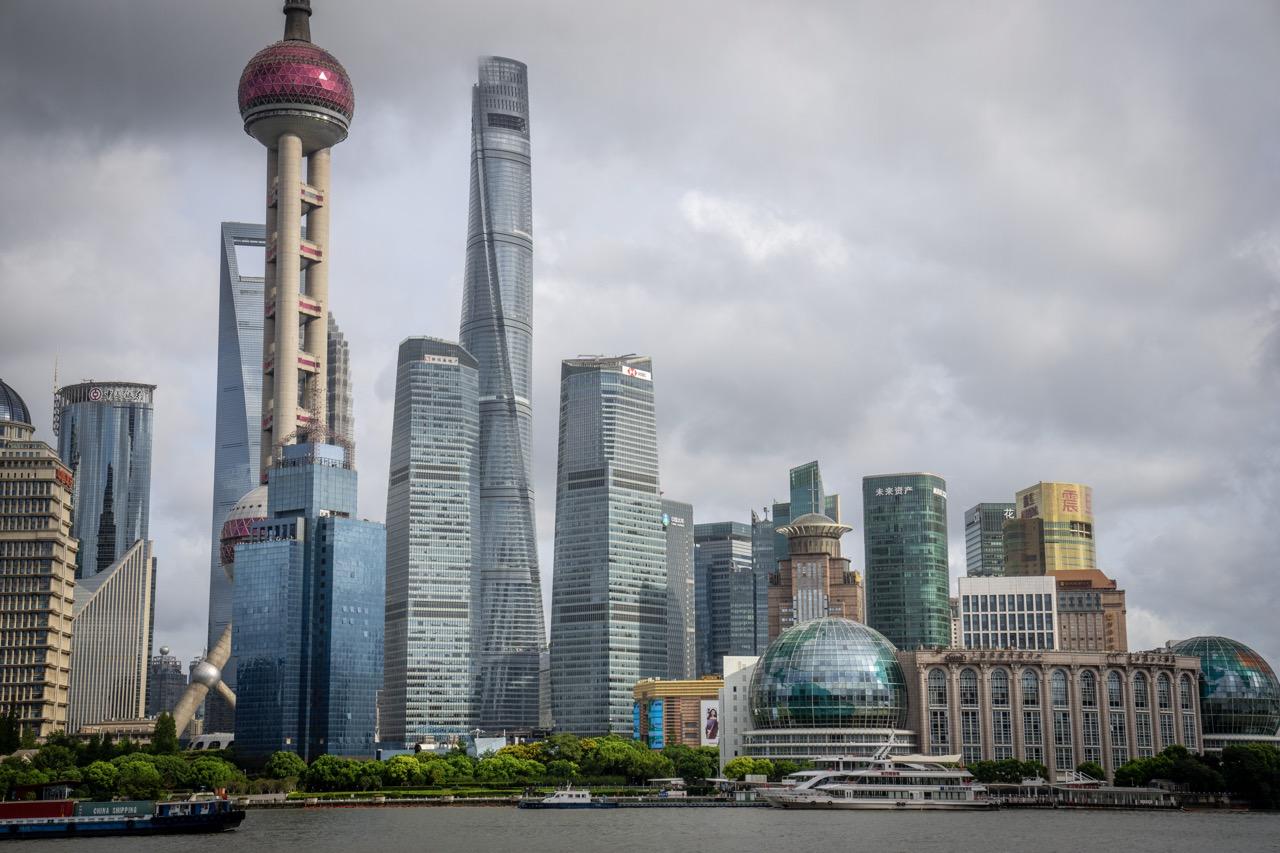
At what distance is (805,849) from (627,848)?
1853cm

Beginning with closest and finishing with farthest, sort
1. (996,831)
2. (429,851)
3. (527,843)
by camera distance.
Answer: (429,851) < (527,843) < (996,831)

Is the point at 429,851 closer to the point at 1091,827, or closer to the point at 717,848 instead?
the point at 717,848

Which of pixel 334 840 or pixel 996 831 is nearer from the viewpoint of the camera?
pixel 334 840

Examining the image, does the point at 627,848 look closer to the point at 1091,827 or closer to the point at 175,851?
the point at 175,851

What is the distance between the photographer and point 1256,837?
6850 inches

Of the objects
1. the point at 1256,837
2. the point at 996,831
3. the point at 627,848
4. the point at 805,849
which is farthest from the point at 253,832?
the point at 1256,837

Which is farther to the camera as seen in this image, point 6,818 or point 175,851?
point 6,818

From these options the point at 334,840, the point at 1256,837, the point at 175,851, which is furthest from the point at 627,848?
the point at 1256,837

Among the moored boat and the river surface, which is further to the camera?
the moored boat

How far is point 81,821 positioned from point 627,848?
2934 inches

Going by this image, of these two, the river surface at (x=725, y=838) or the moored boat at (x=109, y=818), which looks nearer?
the river surface at (x=725, y=838)

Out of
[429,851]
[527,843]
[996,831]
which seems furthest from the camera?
[996,831]

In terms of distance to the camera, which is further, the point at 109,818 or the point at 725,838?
the point at 109,818

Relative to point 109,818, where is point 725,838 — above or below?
below
